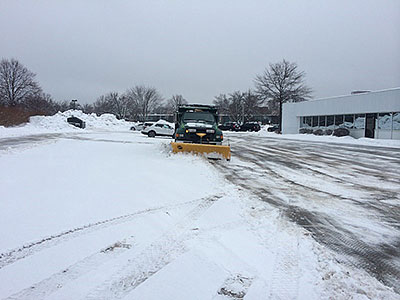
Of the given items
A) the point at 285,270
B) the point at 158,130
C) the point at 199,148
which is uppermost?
the point at 158,130

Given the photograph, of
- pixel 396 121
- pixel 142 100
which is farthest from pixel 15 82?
pixel 396 121

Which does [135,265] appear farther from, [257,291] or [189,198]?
[189,198]

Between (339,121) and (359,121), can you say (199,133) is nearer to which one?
(359,121)

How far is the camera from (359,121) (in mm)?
31547

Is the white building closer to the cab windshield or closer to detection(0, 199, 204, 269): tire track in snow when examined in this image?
the cab windshield

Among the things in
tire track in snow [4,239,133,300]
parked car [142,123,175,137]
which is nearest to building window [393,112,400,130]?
parked car [142,123,175,137]

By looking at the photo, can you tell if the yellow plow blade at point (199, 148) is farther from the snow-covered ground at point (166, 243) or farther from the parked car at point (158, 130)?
the parked car at point (158, 130)

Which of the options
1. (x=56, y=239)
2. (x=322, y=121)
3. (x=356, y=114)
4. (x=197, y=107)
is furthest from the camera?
(x=322, y=121)

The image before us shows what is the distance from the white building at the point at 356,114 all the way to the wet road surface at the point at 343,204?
65.5ft

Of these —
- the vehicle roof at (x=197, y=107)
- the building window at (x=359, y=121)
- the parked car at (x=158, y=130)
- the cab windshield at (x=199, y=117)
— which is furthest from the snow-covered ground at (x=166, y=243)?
the building window at (x=359, y=121)

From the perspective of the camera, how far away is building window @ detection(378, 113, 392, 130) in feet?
91.5

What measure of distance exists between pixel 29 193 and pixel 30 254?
2762 millimetres

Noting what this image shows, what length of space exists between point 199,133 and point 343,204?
23.6ft

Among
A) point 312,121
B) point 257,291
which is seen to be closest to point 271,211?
point 257,291
